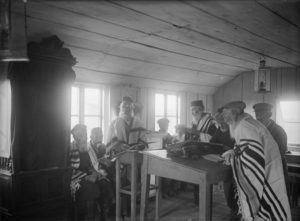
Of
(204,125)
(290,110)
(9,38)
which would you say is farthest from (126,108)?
(290,110)

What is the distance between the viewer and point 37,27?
3701 millimetres

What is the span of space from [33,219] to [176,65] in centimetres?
394

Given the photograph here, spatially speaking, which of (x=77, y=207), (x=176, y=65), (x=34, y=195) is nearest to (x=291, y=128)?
(x=176, y=65)

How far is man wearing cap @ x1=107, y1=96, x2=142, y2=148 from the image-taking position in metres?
5.23

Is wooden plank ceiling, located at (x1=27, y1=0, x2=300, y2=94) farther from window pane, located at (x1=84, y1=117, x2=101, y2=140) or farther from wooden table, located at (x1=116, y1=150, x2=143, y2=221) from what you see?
wooden table, located at (x1=116, y1=150, x2=143, y2=221)

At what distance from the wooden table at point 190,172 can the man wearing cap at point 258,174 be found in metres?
0.20

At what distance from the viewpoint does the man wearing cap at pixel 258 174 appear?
3.14 meters

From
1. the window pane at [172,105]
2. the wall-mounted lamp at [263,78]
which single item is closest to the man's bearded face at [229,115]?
the wall-mounted lamp at [263,78]

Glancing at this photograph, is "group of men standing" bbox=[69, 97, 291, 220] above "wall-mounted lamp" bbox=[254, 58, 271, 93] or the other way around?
the other way around

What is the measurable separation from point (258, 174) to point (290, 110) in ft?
15.9

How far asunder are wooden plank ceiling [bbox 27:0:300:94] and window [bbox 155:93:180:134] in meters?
0.51

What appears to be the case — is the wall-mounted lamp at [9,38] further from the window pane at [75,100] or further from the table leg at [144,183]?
the window pane at [75,100]

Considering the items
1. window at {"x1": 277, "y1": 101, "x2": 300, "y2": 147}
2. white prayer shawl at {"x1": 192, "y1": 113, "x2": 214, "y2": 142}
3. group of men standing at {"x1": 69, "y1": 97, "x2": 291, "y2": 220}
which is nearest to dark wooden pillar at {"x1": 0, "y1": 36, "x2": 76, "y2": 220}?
group of men standing at {"x1": 69, "y1": 97, "x2": 291, "y2": 220}

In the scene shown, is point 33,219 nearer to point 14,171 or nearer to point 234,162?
point 14,171
